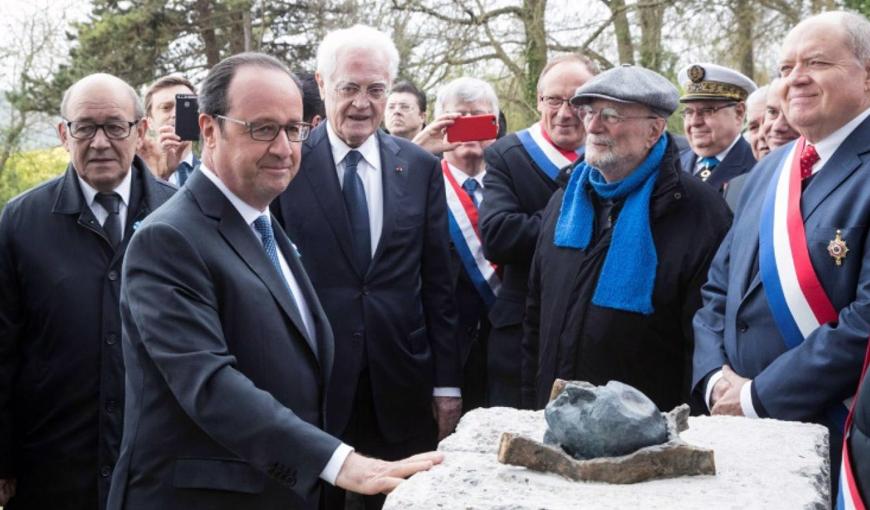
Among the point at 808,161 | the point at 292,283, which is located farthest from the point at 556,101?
the point at 292,283

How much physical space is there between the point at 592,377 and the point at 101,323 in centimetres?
169

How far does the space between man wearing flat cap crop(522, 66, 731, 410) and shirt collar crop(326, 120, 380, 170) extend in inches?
30.1

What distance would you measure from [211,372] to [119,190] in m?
1.57

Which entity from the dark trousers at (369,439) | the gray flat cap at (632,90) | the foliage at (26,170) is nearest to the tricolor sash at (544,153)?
the gray flat cap at (632,90)

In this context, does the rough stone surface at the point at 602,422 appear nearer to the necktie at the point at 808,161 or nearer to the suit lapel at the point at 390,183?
the necktie at the point at 808,161

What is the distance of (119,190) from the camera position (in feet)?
12.3

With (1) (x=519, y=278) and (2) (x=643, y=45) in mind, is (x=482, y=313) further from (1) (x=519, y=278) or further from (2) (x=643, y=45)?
(2) (x=643, y=45)

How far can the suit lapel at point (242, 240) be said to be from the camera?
260cm

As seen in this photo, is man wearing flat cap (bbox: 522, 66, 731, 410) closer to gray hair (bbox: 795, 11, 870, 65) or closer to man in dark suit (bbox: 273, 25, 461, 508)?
man in dark suit (bbox: 273, 25, 461, 508)

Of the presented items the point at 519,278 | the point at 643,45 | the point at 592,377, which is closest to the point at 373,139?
the point at 519,278

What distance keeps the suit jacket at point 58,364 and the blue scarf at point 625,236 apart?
5.32 feet

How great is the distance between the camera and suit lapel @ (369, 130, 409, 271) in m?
4.02

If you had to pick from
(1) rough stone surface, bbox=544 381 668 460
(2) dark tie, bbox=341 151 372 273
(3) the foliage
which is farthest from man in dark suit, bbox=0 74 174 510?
(3) the foliage

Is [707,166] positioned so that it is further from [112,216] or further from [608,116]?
[112,216]
